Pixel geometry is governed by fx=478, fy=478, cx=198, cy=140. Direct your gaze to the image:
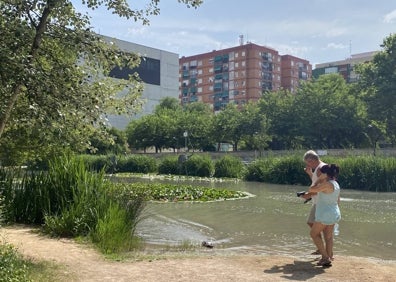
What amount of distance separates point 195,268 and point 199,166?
29086 mm

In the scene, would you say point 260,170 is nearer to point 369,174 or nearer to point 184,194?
point 369,174

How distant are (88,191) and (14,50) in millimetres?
4802


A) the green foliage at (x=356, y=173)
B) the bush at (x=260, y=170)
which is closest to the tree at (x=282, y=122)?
the bush at (x=260, y=170)

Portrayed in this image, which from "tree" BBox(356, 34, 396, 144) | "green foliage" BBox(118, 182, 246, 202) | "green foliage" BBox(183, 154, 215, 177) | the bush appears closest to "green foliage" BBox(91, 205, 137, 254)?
"green foliage" BBox(118, 182, 246, 202)

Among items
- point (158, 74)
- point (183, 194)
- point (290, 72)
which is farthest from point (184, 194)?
point (290, 72)

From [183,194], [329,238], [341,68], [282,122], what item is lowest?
[183,194]

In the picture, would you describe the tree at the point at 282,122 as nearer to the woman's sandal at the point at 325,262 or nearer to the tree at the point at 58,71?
the woman's sandal at the point at 325,262

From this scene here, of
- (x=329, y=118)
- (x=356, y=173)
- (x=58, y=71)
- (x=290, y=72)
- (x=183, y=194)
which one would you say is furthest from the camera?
(x=290, y=72)

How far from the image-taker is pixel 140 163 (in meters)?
41.6

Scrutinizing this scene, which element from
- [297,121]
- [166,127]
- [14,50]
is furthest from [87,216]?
[166,127]

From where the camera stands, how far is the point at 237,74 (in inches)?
5167

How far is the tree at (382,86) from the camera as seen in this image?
44.9 metres

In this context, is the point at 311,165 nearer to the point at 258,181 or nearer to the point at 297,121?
the point at 258,181

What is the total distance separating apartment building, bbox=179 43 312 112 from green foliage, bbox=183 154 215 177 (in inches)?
A: 3456
